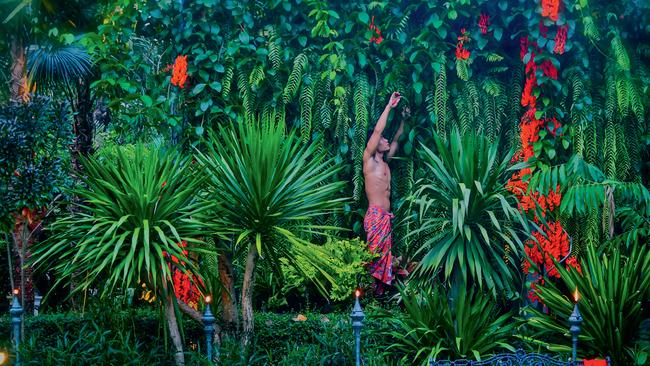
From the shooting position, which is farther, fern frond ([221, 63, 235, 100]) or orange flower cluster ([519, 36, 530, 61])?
fern frond ([221, 63, 235, 100])

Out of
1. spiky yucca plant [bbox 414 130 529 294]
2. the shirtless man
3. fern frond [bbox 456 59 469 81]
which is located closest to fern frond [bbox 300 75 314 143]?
the shirtless man

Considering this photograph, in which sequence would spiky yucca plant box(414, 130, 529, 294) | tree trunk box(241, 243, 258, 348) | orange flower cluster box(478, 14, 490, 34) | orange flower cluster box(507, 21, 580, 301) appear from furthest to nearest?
1. orange flower cluster box(478, 14, 490, 34)
2. orange flower cluster box(507, 21, 580, 301)
3. spiky yucca plant box(414, 130, 529, 294)
4. tree trunk box(241, 243, 258, 348)

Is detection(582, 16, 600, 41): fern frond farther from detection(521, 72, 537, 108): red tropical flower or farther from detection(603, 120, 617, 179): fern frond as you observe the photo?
detection(603, 120, 617, 179): fern frond

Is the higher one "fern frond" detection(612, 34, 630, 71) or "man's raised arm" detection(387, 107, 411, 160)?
"fern frond" detection(612, 34, 630, 71)

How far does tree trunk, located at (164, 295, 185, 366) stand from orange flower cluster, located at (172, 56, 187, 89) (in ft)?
11.2

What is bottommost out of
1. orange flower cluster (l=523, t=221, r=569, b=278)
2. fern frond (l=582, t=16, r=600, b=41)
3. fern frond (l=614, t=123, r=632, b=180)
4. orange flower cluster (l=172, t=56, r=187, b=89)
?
orange flower cluster (l=523, t=221, r=569, b=278)

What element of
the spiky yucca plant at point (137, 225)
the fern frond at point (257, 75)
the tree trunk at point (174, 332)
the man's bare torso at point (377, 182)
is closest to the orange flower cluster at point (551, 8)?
the man's bare torso at point (377, 182)

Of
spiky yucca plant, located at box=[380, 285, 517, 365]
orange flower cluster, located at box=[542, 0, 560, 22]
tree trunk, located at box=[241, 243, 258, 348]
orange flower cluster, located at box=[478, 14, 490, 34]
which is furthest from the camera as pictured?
orange flower cluster, located at box=[478, 14, 490, 34]

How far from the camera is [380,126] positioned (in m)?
9.50

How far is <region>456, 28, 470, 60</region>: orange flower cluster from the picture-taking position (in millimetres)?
9594

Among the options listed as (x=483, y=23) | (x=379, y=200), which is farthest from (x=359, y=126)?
(x=483, y=23)

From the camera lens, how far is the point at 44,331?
309 inches

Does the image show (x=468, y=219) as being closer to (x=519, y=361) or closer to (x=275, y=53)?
(x=519, y=361)

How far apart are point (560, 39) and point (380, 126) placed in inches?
84.7
